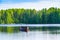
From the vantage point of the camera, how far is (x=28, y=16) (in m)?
8.04

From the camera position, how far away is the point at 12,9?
28.0ft

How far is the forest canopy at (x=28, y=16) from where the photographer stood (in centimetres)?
778

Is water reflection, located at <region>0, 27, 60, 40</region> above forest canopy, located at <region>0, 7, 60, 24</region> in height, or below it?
below

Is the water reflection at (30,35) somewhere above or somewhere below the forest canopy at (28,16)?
below

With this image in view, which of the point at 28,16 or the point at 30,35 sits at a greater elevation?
the point at 28,16

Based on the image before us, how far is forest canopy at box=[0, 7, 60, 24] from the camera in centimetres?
778

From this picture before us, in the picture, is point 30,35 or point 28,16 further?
point 28,16

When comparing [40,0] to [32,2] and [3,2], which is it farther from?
[3,2]

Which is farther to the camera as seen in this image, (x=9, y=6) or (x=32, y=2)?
(x=32, y=2)

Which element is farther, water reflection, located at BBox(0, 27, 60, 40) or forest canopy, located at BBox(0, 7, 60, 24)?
forest canopy, located at BBox(0, 7, 60, 24)

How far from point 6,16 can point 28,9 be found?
1287 millimetres

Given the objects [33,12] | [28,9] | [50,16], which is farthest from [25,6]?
[50,16]

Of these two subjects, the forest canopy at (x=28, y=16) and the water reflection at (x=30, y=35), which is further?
the forest canopy at (x=28, y=16)

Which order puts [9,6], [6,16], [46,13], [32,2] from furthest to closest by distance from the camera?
[32,2] → [9,6] → [46,13] → [6,16]
